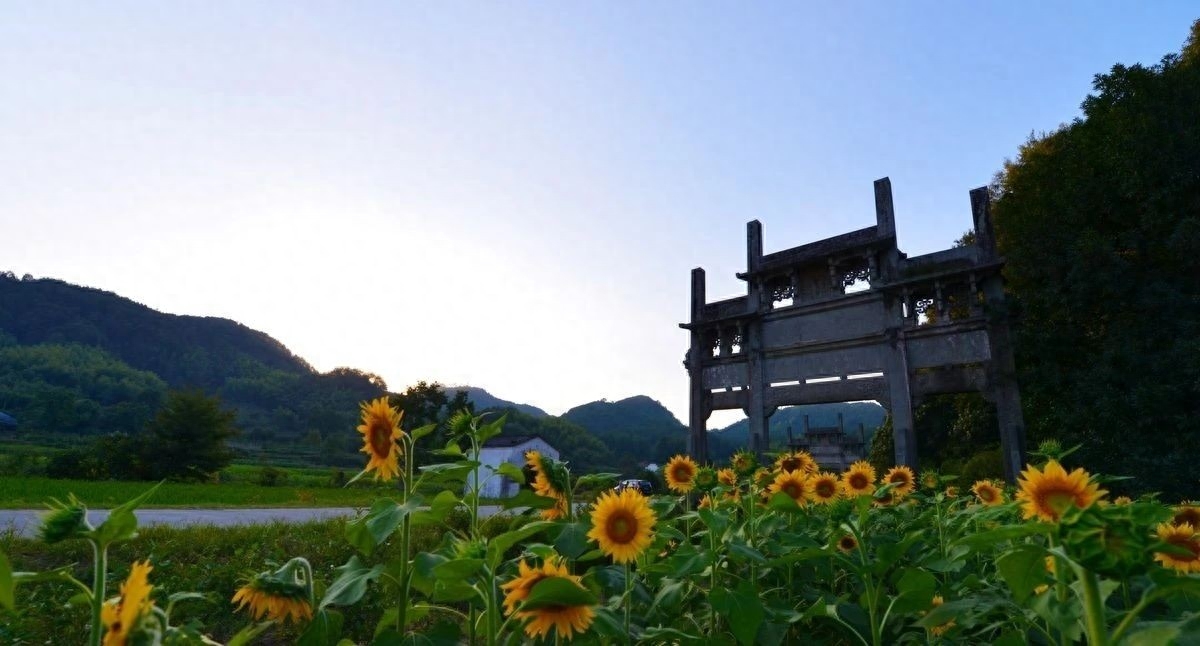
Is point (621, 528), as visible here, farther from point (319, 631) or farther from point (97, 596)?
point (97, 596)

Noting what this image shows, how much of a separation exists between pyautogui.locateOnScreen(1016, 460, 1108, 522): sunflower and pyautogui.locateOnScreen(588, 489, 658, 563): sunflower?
37.1 inches

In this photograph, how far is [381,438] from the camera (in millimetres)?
1701

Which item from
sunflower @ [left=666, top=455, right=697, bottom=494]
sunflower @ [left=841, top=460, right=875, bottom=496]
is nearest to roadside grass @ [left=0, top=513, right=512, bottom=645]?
sunflower @ [left=666, top=455, right=697, bottom=494]

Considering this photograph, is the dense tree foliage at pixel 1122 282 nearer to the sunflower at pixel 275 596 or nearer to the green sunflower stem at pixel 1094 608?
the green sunflower stem at pixel 1094 608

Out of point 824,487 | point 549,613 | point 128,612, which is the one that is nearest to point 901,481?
point 824,487

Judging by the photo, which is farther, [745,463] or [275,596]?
[745,463]

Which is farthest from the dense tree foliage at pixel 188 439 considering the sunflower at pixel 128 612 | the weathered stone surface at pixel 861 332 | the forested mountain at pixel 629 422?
the forested mountain at pixel 629 422

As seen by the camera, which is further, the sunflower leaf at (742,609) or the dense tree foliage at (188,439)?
the dense tree foliage at (188,439)

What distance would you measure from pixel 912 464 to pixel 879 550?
9994 millimetres

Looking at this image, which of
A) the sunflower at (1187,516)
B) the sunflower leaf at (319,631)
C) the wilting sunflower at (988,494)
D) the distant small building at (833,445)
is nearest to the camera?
the sunflower leaf at (319,631)

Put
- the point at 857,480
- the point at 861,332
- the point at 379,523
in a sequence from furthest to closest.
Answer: the point at 861,332 < the point at 857,480 < the point at 379,523

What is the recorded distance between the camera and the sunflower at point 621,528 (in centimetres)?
163

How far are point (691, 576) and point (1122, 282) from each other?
1023cm

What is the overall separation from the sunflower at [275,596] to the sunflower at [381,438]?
431mm
